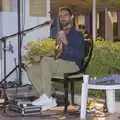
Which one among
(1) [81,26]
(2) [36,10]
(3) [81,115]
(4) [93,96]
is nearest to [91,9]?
(1) [81,26]

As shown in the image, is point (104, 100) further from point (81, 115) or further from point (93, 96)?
point (81, 115)

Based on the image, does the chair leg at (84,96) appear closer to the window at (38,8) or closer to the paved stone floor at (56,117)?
the paved stone floor at (56,117)

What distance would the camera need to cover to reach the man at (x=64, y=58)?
7.40 meters

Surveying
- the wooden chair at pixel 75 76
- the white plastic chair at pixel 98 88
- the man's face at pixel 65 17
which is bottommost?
the white plastic chair at pixel 98 88

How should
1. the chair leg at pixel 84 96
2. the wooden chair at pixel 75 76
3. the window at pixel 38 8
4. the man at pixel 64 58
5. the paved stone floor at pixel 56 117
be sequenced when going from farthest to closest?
the window at pixel 38 8 < the man at pixel 64 58 < the wooden chair at pixel 75 76 < the paved stone floor at pixel 56 117 < the chair leg at pixel 84 96

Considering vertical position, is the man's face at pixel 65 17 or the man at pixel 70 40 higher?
the man's face at pixel 65 17

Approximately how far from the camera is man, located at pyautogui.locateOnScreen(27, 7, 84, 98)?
7402mm

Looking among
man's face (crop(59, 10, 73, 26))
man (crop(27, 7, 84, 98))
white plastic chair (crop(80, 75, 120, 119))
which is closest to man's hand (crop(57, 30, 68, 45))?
man (crop(27, 7, 84, 98))

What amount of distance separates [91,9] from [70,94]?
104 inches

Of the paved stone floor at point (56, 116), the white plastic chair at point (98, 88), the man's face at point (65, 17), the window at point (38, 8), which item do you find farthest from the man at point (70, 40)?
the window at point (38, 8)

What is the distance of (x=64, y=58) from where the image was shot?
7.50 m

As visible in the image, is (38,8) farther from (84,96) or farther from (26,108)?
(84,96)

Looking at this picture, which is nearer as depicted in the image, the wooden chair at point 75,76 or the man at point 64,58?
the wooden chair at point 75,76

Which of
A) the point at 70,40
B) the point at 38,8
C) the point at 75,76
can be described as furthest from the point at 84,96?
the point at 38,8
